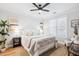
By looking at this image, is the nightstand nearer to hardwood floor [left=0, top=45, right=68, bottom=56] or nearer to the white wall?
hardwood floor [left=0, top=45, right=68, bottom=56]

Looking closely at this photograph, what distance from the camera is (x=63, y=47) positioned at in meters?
1.46

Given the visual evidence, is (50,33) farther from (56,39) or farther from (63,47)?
(63,47)

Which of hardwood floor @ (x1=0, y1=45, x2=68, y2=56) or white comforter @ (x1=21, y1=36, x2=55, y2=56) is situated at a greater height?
white comforter @ (x1=21, y1=36, x2=55, y2=56)

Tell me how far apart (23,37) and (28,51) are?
0.27m

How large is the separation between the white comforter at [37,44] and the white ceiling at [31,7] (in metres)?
0.39

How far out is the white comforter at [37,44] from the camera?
4.68ft

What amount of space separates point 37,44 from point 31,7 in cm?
66

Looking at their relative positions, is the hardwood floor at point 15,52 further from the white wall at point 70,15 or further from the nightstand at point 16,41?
the white wall at point 70,15

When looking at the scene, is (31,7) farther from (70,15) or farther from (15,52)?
(15,52)

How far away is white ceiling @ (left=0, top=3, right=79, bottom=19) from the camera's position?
139 cm

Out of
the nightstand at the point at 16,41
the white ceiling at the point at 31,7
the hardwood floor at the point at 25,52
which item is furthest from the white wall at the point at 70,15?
the nightstand at the point at 16,41

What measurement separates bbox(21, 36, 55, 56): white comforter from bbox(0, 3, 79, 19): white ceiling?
15.5 inches

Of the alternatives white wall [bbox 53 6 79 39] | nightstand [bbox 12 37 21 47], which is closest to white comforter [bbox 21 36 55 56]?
nightstand [bbox 12 37 21 47]

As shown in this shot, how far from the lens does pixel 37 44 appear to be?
4.66ft
